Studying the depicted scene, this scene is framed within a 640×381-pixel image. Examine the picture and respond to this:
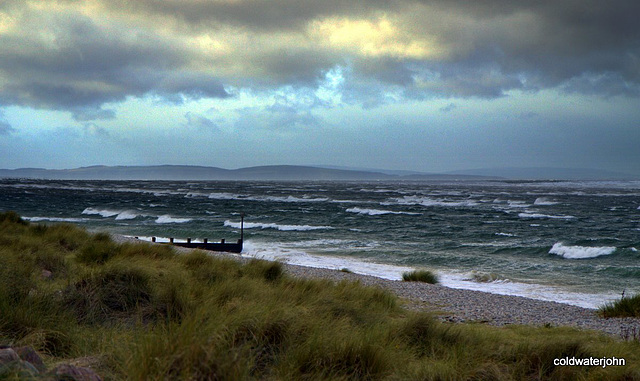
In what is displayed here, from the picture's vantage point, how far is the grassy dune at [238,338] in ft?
11.4

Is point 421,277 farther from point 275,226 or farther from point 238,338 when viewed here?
point 275,226

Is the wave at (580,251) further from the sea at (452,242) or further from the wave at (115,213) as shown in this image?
the wave at (115,213)

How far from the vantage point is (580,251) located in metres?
23.5

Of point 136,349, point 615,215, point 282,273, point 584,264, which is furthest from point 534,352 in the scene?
point 615,215

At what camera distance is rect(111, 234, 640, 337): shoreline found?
963 centimetres

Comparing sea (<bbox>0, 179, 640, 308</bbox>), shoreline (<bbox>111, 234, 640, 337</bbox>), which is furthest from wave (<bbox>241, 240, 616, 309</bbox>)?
shoreline (<bbox>111, 234, 640, 337</bbox>)

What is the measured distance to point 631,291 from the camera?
15648 millimetres

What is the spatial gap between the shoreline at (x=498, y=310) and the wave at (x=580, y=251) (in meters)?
11.8

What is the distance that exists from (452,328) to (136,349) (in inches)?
168

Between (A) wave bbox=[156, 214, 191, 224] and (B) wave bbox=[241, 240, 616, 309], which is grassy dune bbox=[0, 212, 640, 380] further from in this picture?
(A) wave bbox=[156, 214, 191, 224]

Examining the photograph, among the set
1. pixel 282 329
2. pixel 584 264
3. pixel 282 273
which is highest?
pixel 282 329

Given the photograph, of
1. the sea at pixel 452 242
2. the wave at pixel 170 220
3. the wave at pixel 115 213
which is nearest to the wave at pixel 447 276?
the sea at pixel 452 242

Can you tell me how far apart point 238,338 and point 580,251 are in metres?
23.5

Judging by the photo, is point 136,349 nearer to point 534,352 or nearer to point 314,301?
point 314,301
